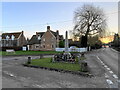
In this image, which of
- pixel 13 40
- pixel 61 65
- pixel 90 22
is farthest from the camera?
pixel 13 40

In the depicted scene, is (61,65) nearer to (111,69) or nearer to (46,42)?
(111,69)

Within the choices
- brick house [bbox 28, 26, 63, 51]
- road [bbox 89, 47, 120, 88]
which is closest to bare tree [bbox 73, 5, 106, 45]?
brick house [bbox 28, 26, 63, 51]

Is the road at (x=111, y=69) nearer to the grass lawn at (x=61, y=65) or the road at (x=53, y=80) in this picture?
the road at (x=53, y=80)

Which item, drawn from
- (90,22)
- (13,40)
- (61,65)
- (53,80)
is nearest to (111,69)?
(61,65)

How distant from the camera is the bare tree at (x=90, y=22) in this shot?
139 ft

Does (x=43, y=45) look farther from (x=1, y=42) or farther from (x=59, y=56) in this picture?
(x=59, y=56)

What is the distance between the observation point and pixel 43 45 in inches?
2032

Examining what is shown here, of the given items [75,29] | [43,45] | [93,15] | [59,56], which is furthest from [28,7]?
[43,45]

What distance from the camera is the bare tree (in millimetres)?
42281

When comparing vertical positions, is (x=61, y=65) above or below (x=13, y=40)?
below

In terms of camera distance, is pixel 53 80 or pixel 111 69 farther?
pixel 111 69

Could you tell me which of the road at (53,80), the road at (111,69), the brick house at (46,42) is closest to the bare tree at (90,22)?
the brick house at (46,42)

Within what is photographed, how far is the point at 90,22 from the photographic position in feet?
141

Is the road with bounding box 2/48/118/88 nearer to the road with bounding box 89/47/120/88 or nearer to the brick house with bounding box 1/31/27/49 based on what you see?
the road with bounding box 89/47/120/88
